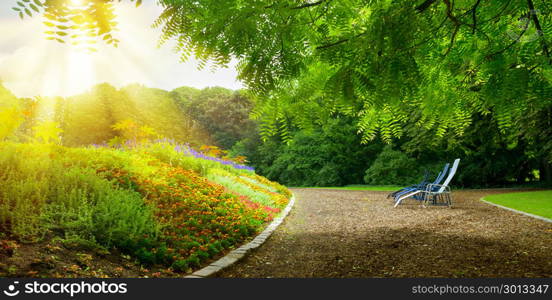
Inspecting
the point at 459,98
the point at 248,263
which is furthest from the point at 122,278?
the point at 459,98

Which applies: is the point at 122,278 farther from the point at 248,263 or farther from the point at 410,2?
the point at 410,2

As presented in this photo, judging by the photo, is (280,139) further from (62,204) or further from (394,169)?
(62,204)

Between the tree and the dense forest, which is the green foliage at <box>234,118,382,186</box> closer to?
the dense forest

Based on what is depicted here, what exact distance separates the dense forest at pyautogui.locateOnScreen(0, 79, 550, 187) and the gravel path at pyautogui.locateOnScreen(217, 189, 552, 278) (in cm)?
601

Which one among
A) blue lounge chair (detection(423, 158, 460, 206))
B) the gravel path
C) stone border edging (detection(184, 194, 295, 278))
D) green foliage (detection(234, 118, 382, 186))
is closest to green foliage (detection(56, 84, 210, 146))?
green foliage (detection(234, 118, 382, 186))

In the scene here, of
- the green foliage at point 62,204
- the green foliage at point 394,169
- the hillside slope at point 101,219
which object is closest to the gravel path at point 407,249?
the hillside slope at point 101,219

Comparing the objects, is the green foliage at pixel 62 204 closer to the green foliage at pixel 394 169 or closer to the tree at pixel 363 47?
the tree at pixel 363 47

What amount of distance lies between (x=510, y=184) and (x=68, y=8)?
24994 mm

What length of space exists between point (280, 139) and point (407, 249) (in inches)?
851

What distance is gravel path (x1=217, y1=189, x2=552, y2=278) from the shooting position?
3529mm

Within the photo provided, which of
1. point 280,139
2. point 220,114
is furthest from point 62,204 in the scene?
point 220,114

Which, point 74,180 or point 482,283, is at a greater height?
point 74,180

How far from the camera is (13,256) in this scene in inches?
106

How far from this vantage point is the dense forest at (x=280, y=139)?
603 inches
